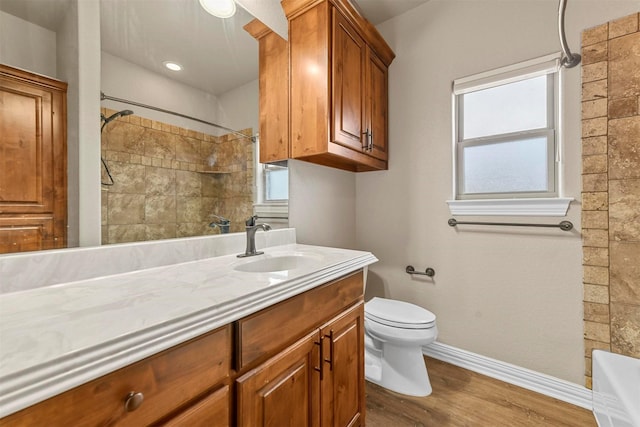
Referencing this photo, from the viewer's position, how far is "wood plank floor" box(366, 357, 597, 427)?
142cm

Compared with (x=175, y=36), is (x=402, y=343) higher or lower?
lower

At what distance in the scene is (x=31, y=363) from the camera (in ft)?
1.29

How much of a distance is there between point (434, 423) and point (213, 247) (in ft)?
4.84

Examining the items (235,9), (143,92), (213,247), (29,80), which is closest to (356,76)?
(235,9)

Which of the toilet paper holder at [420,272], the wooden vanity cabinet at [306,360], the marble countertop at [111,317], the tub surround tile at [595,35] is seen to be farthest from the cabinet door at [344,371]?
the tub surround tile at [595,35]

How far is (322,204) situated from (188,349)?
150cm

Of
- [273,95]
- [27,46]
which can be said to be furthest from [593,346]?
[27,46]

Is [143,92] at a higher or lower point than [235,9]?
lower

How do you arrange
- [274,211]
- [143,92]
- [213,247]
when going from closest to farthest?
[143,92], [213,247], [274,211]

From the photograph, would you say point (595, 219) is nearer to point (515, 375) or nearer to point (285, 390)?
point (515, 375)

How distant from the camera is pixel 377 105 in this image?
6.68 ft

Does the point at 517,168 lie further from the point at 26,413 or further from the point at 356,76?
the point at 26,413

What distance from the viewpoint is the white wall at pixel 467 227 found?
5.16 ft

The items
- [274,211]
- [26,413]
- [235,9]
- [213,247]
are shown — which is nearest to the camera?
[26,413]
